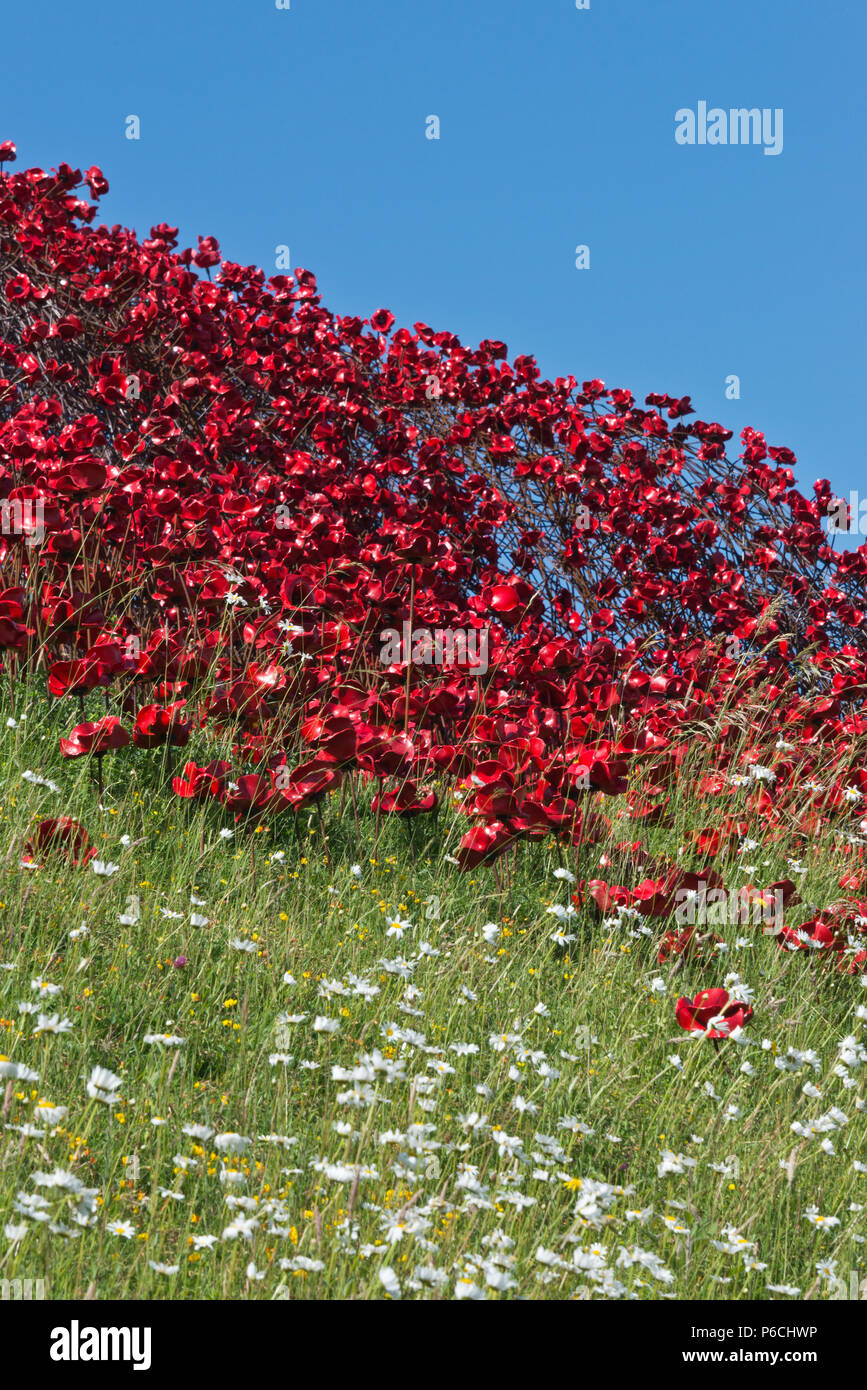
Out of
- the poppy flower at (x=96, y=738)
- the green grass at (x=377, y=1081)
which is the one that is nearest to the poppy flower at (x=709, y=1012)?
the green grass at (x=377, y=1081)

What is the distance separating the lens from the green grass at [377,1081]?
2.05 meters

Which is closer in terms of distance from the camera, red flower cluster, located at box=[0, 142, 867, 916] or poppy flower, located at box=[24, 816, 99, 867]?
poppy flower, located at box=[24, 816, 99, 867]

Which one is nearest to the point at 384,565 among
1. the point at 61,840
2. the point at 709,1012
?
the point at 61,840

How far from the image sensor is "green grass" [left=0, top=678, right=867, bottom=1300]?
205 centimetres

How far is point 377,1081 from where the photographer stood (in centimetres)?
260

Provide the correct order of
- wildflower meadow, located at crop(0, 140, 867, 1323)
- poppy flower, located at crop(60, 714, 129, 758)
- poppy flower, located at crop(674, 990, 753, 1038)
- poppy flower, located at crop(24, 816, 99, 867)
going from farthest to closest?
poppy flower, located at crop(60, 714, 129, 758) → poppy flower, located at crop(24, 816, 99, 867) → poppy flower, located at crop(674, 990, 753, 1038) → wildflower meadow, located at crop(0, 140, 867, 1323)

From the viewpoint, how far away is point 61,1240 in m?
2.02

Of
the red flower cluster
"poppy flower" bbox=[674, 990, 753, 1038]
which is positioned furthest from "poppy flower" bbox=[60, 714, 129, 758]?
"poppy flower" bbox=[674, 990, 753, 1038]

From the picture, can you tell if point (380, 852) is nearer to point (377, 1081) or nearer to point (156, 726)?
point (156, 726)

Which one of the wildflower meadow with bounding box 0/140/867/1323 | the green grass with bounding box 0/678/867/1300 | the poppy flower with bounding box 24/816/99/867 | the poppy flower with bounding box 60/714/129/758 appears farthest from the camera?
the poppy flower with bounding box 60/714/129/758

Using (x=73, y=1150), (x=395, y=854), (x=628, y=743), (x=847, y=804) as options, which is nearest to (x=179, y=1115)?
(x=73, y=1150)

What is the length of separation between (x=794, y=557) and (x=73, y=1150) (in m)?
6.83

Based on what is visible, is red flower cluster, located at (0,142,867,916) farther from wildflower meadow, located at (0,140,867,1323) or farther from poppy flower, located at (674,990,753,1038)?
poppy flower, located at (674,990,753,1038)

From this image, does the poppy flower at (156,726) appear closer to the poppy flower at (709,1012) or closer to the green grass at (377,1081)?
the green grass at (377,1081)
